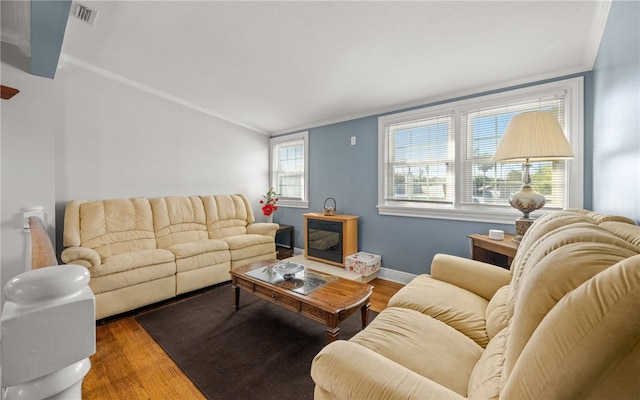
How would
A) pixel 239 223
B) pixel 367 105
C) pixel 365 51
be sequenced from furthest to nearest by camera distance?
pixel 239 223 < pixel 367 105 < pixel 365 51

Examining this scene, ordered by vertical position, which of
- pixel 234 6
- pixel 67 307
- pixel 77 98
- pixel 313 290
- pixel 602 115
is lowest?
pixel 313 290

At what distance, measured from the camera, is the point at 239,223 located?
4.25 m

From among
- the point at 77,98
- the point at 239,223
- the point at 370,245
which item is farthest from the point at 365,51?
the point at 77,98

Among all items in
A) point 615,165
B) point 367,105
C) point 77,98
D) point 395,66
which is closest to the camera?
point 615,165

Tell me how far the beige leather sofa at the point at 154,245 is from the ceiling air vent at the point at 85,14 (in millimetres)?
1811

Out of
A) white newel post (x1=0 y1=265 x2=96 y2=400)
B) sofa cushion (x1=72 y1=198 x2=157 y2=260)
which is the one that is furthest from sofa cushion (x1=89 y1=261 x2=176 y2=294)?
white newel post (x1=0 y1=265 x2=96 y2=400)

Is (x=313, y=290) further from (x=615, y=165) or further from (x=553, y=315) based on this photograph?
(x=615, y=165)

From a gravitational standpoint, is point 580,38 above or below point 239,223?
above

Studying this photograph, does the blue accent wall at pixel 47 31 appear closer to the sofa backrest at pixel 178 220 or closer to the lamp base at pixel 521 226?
the sofa backrest at pixel 178 220

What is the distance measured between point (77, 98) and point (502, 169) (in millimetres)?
4818

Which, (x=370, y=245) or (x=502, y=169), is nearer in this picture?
(x=502, y=169)

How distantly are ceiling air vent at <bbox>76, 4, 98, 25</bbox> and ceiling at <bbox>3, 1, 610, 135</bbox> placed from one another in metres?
0.05

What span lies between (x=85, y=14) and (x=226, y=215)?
2.65 m

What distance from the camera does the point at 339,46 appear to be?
2406 millimetres
